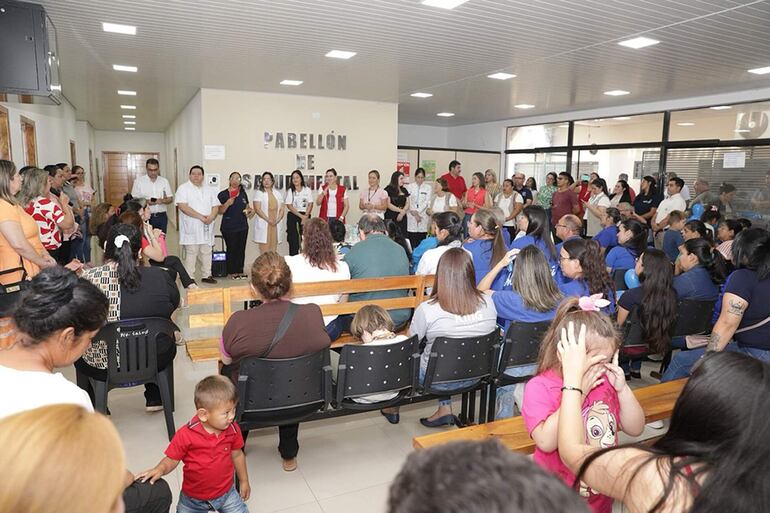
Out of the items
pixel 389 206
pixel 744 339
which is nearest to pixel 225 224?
pixel 389 206

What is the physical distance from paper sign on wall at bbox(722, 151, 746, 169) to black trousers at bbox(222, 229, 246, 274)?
26.6 ft

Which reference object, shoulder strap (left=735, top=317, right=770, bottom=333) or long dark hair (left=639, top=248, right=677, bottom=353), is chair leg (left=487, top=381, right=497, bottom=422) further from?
shoulder strap (left=735, top=317, right=770, bottom=333)

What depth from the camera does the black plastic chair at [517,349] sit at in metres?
3.13

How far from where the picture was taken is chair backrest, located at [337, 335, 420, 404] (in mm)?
2691

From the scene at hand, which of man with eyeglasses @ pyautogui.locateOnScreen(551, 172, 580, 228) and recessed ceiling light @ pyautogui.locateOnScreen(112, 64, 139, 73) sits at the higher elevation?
recessed ceiling light @ pyautogui.locateOnScreen(112, 64, 139, 73)

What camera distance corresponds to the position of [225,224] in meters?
7.90

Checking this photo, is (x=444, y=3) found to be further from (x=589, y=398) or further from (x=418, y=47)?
(x=589, y=398)

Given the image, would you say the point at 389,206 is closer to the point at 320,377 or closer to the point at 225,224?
the point at 225,224

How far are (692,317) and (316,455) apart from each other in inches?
114

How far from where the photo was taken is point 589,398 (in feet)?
5.80

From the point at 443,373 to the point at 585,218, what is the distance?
333 inches

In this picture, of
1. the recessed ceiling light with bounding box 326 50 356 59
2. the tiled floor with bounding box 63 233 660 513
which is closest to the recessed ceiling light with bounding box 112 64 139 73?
the recessed ceiling light with bounding box 326 50 356 59

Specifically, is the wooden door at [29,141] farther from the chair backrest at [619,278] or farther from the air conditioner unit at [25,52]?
the chair backrest at [619,278]

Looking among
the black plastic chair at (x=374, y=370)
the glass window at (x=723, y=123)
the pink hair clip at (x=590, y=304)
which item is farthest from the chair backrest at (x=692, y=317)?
the glass window at (x=723, y=123)
